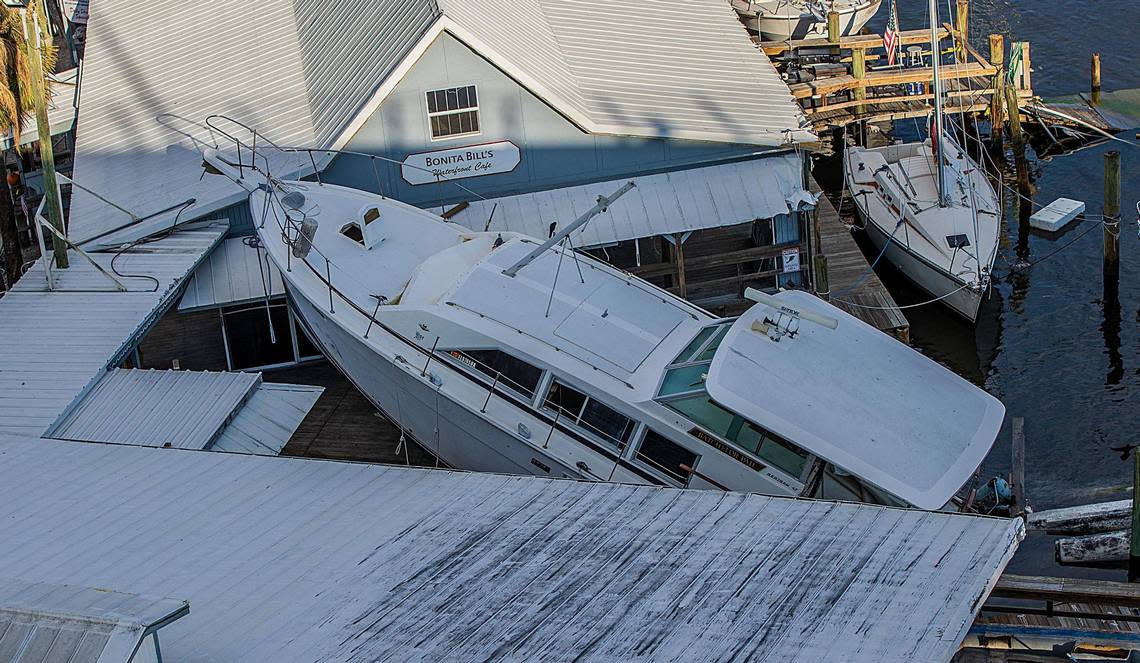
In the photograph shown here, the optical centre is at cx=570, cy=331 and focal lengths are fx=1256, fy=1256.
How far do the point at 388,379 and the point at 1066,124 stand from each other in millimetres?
26749

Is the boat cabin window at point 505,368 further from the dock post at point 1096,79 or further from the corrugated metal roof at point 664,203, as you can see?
the dock post at point 1096,79

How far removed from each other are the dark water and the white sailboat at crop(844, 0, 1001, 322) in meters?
1.15

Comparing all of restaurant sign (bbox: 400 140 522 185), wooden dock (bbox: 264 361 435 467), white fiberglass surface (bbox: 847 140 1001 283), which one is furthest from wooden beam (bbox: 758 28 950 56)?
wooden dock (bbox: 264 361 435 467)

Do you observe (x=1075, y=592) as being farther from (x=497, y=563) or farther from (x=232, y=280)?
(x=232, y=280)

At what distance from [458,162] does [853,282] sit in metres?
9.56

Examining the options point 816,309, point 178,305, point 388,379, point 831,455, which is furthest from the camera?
point 178,305

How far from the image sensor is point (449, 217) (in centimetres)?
2498

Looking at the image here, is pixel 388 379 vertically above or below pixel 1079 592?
above

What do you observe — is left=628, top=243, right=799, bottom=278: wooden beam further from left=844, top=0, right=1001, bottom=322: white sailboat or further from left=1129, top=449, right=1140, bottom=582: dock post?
left=1129, top=449, right=1140, bottom=582: dock post

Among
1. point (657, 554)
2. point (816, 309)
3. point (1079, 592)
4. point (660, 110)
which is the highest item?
point (660, 110)

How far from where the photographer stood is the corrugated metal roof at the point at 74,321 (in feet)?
65.6

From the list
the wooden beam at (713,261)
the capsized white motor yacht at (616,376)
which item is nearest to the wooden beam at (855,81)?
the wooden beam at (713,261)

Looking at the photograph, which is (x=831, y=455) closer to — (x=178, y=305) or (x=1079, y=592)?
(x=1079, y=592)

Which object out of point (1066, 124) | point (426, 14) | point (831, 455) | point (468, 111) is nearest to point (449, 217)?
point (468, 111)
